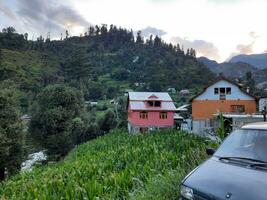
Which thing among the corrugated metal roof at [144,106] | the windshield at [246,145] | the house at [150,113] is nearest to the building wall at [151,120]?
the house at [150,113]

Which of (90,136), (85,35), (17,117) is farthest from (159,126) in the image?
(85,35)

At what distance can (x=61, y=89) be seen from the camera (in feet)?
141

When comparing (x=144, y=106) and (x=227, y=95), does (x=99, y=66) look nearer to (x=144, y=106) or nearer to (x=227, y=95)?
(x=144, y=106)

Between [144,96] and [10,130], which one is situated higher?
[144,96]

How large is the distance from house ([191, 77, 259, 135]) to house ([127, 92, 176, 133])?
729 cm

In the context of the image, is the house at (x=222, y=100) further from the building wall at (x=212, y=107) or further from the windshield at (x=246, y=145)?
the windshield at (x=246, y=145)

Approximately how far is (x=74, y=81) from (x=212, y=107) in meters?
53.9

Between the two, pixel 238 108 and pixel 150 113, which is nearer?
pixel 238 108

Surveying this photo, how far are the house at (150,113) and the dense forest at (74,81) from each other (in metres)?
6.08

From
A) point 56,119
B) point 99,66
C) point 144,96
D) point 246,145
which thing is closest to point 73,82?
point 99,66

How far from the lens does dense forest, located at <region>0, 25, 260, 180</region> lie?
2930cm

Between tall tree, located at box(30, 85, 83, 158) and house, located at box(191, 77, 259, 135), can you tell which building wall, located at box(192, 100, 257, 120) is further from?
tall tree, located at box(30, 85, 83, 158)

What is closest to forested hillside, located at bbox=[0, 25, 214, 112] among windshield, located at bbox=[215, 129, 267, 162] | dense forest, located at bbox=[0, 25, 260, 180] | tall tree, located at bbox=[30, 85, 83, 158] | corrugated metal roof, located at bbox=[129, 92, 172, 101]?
dense forest, located at bbox=[0, 25, 260, 180]

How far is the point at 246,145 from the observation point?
18.3ft
